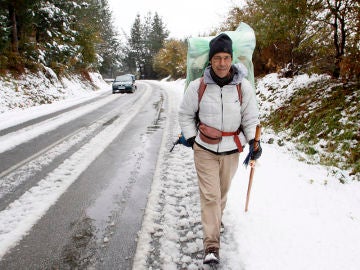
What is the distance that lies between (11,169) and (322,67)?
8.72m

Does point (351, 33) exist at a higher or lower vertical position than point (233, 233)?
higher

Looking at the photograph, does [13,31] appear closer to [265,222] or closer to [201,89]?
[201,89]

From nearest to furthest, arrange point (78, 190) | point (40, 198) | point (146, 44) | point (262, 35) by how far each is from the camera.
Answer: point (40, 198)
point (78, 190)
point (262, 35)
point (146, 44)

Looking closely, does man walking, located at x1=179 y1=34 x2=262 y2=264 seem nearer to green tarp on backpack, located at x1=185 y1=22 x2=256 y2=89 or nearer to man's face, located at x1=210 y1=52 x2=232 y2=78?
man's face, located at x1=210 y1=52 x2=232 y2=78

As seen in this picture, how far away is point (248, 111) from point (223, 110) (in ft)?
0.97

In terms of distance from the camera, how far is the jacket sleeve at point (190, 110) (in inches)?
123

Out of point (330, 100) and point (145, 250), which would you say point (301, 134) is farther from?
point (145, 250)

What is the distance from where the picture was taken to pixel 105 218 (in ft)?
13.6

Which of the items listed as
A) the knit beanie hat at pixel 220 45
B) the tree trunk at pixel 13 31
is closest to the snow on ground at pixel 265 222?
the knit beanie hat at pixel 220 45

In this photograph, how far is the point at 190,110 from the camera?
3.18m

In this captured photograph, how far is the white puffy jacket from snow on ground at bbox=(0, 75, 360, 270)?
39.1 inches

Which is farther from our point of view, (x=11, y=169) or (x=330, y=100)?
(x=330, y=100)

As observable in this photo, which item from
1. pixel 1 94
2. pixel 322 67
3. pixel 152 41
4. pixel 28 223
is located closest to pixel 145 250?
pixel 28 223

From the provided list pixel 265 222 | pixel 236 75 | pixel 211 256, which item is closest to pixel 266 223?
pixel 265 222
